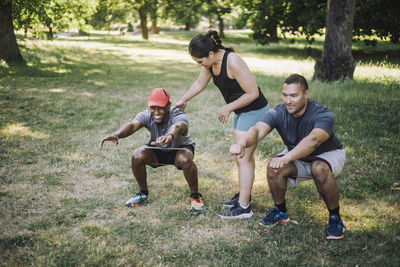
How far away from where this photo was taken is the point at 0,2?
1258cm

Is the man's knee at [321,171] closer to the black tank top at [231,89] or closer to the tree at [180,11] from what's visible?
the black tank top at [231,89]

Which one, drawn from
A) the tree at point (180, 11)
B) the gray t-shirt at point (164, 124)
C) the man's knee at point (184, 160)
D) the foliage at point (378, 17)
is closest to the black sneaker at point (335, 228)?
the man's knee at point (184, 160)

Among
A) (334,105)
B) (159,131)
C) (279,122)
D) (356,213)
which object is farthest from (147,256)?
(334,105)

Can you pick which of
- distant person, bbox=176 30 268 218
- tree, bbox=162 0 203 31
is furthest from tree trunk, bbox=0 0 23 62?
distant person, bbox=176 30 268 218

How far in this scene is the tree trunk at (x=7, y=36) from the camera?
12.9m

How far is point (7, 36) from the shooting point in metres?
13.3

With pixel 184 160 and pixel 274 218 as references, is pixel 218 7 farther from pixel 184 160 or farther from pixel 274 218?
pixel 274 218

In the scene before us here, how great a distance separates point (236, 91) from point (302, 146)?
102cm

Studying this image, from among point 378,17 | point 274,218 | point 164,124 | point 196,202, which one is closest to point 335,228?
point 274,218

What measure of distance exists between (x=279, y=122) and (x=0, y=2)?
13.3m

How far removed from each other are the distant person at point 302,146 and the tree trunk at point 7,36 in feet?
42.8

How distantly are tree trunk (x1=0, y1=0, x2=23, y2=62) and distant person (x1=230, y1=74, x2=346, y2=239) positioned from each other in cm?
1306

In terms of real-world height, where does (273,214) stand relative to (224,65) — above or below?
below

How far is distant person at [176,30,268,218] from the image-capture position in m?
3.61
